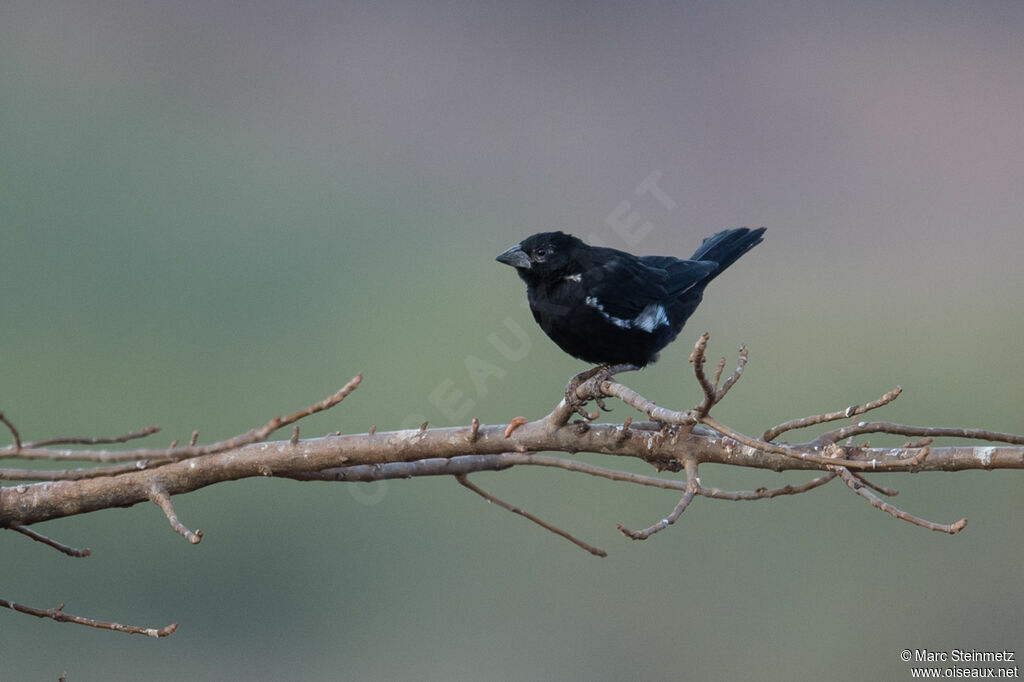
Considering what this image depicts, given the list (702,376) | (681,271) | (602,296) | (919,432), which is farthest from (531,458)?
(681,271)

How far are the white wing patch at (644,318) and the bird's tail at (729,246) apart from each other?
481 millimetres

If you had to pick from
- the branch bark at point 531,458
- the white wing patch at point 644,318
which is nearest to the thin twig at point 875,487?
the branch bark at point 531,458

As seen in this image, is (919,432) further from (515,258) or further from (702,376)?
(515,258)

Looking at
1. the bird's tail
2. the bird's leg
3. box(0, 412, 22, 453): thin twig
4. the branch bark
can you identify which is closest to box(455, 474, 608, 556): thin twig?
the branch bark

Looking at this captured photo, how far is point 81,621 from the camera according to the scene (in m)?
2.18

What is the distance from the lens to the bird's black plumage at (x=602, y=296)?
11.3 feet

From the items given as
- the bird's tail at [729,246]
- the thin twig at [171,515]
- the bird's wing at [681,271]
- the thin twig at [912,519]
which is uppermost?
the bird's tail at [729,246]

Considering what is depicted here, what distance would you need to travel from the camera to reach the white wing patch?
3.42 metres

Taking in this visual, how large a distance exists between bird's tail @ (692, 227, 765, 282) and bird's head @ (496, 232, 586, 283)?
0.72m

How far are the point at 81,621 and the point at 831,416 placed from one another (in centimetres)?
178

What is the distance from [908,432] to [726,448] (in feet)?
1.44

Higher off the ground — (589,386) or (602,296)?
(602,296)

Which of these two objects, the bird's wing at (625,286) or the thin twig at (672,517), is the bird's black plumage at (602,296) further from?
the thin twig at (672,517)

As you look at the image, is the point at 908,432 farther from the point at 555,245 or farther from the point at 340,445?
the point at 555,245
